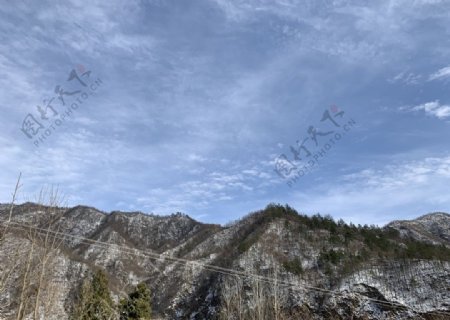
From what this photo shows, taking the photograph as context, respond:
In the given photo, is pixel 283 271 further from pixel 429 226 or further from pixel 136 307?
pixel 429 226

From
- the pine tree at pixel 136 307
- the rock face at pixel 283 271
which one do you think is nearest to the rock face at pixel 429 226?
the rock face at pixel 283 271

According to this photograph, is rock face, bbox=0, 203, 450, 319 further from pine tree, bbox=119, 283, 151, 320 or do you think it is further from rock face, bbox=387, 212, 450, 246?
pine tree, bbox=119, 283, 151, 320

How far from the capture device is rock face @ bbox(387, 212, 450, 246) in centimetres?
8326

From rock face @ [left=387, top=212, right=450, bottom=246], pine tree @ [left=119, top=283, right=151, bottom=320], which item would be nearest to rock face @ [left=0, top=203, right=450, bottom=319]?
rock face @ [left=387, top=212, right=450, bottom=246]

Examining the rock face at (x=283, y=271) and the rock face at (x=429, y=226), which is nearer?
the rock face at (x=283, y=271)

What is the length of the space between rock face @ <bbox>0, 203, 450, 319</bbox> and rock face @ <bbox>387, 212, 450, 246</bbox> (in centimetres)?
40

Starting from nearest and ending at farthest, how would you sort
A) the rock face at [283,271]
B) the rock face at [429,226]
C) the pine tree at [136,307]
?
the pine tree at [136,307] < the rock face at [283,271] < the rock face at [429,226]

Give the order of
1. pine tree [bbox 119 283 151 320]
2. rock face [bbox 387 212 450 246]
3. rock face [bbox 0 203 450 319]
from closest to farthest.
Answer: pine tree [bbox 119 283 151 320]
rock face [bbox 0 203 450 319]
rock face [bbox 387 212 450 246]

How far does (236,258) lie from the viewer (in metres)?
63.6

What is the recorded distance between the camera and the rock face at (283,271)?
48344 millimetres

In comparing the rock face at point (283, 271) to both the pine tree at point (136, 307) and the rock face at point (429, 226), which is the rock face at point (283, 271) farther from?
the pine tree at point (136, 307)

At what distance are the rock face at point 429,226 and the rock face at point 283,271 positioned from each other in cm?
40

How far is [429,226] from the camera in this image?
93812mm

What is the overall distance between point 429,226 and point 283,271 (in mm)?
50326
